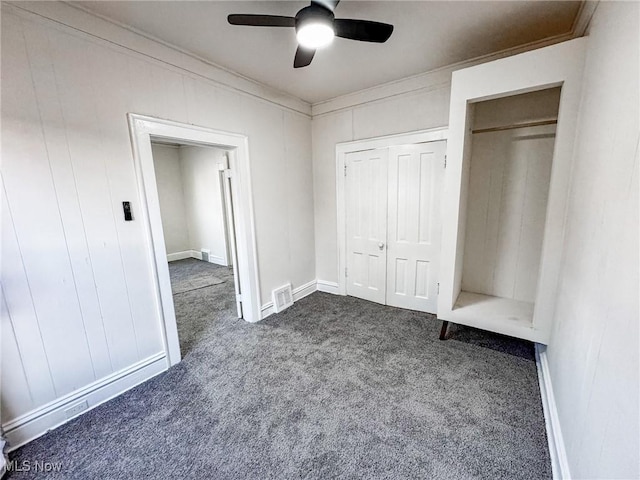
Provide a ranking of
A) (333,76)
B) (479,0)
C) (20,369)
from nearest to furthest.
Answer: (20,369)
(479,0)
(333,76)

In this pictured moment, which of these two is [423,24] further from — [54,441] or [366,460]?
[54,441]

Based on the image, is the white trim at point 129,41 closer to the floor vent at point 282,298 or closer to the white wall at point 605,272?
the floor vent at point 282,298

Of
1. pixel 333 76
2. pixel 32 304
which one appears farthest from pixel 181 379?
pixel 333 76

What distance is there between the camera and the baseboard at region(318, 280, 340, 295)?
380 centimetres

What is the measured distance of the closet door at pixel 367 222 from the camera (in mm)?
3211

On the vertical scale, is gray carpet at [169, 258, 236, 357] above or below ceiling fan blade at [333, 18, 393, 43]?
below

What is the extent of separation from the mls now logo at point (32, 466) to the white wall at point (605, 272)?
8.25ft

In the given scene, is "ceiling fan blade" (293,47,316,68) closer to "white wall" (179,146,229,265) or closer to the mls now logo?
the mls now logo

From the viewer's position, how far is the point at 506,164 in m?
2.52

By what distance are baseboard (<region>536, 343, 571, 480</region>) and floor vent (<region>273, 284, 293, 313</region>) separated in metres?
2.53

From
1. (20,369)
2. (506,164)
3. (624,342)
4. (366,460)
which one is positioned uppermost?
(506,164)

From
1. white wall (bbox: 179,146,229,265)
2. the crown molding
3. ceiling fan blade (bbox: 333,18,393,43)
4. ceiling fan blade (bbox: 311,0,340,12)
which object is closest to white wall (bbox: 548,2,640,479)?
the crown molding

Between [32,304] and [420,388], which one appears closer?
[32,304]

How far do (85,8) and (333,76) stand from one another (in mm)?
1964
